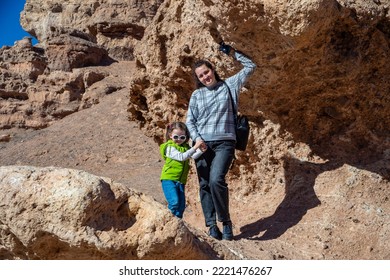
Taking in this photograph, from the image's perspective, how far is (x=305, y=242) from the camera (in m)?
4.21

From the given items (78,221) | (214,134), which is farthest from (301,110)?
(78,221)

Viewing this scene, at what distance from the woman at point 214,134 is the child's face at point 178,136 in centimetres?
26

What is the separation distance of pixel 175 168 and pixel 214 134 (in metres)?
0.56

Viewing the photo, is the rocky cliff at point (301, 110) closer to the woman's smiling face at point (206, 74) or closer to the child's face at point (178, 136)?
the woman's smiling face at point (206, 74)

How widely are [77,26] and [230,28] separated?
957 inches

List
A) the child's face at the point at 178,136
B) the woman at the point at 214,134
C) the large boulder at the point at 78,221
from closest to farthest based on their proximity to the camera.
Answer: the large boulder at the point at 78,221 → the woman at the point at 214,134 → the child's face at the point at 178,136

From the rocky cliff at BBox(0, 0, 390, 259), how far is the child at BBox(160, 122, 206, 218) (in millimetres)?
730

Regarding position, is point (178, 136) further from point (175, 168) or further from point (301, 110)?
point (301, 110)

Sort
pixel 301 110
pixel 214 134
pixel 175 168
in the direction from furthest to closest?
1. pixel 301 110
2. pixel 175 168
3. pixel 214 134

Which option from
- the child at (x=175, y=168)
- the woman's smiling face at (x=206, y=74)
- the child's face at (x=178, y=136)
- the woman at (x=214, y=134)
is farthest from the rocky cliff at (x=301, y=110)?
the child's face at (x=178, y=136)

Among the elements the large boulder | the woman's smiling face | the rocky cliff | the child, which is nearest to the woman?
the woman's smiling face

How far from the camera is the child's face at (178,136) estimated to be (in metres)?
4.41

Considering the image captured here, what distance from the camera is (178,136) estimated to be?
4.41m
